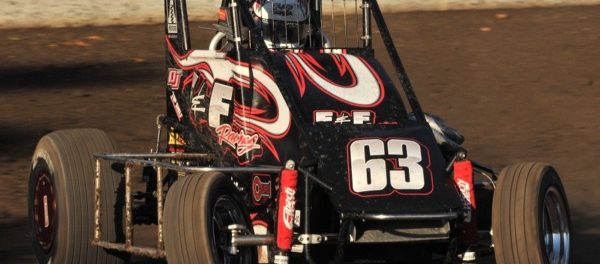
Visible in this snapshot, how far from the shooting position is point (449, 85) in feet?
60.0

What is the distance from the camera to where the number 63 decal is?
832 centimetres

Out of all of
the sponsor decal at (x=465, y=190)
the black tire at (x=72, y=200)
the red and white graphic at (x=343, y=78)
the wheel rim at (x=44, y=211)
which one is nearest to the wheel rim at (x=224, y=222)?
the red and white graphic at (x=343, y=78)

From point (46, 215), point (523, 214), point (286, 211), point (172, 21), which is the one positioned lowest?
point (46, 215)

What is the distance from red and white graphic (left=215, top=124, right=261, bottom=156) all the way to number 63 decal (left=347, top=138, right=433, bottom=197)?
2.30 feet

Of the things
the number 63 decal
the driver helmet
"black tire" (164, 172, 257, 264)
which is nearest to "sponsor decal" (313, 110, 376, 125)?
the number 63 decal

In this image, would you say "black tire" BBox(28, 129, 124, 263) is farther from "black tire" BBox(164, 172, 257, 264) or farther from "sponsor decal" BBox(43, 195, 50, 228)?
"black tire" BBox(164, 172, 257, 264)

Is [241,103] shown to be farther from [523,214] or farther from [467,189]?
[523,214]

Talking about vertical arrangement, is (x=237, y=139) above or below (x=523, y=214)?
above

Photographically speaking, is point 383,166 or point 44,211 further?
point 44,211

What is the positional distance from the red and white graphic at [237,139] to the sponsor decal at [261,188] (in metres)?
0.25

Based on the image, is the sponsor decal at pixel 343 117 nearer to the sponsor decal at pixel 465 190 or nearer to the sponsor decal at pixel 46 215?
the sponsor decal at pixel 465 190

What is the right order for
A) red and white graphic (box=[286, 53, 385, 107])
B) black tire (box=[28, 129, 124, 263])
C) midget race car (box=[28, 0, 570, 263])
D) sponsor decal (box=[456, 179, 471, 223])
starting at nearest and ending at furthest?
midget race car (box=[28, 0, 570, 263])
sponsor decal (box=[456, 179, 471, 223])
red and white graphic (box=[286, 53, 385, 107])
black tire (box=[28, 129, 124, 263])

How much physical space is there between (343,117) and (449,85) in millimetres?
9412

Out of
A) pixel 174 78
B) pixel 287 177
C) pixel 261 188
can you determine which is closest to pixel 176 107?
pixel 174 78
